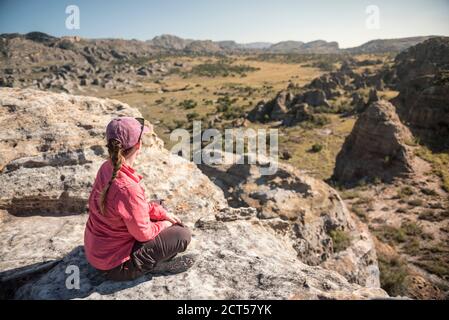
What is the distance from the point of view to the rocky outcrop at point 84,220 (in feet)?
10.4

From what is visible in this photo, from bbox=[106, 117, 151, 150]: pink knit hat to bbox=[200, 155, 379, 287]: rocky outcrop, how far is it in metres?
3.85

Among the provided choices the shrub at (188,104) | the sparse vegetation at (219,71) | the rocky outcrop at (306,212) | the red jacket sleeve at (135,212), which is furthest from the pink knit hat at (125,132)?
the sparse vegetation at (219,71)

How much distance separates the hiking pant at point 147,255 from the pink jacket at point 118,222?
51 mm

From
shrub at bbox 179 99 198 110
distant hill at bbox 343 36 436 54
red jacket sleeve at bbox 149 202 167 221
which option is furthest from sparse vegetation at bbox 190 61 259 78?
red jacket sleeve at bbox 149 202 167 221

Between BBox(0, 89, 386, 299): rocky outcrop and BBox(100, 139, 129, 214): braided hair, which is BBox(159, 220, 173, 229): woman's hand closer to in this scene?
BBox(0, 89, 386, 299): rocky outcrop

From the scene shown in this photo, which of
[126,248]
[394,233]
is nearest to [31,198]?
[126,248]

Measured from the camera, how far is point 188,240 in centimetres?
334

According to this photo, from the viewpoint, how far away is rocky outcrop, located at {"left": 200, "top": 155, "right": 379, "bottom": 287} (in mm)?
6668

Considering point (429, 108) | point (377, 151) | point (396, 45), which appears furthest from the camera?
point (396, 45)

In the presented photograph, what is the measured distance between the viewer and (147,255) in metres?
3.11

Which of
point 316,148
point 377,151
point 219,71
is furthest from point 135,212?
point 219,71

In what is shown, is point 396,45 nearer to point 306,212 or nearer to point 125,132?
point 306,212

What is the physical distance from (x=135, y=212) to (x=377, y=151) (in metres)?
14.0

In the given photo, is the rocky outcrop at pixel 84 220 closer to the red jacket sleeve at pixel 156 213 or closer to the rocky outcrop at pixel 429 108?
the red jacket sleeve at pixel 156 213
